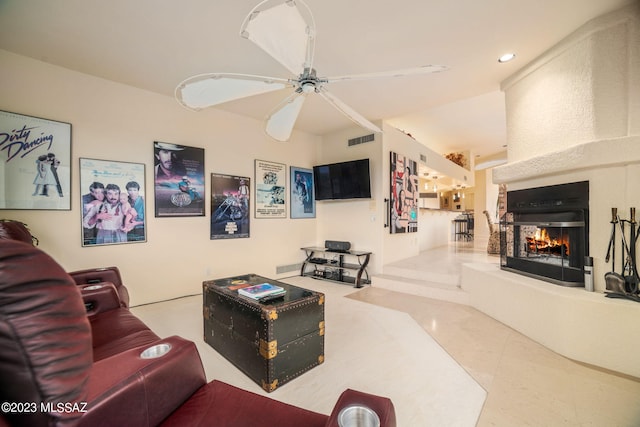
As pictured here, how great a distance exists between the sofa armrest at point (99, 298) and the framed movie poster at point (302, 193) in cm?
351

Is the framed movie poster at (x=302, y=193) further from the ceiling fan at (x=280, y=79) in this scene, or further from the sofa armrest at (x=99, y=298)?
the sofa armrest at (x=99, y=298)

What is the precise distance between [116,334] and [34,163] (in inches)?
100

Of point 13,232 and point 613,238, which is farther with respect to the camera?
point 613,238

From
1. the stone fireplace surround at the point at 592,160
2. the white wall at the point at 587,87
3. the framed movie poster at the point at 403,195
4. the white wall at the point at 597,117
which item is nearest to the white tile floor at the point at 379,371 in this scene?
the stone fireplace surround at the point at 592,160

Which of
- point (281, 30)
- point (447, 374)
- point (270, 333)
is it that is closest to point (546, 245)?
point (447, 374)

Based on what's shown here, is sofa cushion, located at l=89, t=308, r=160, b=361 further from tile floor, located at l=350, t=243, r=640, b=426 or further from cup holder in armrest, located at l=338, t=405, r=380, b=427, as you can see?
tile floor, located at l=350, t=243, r=640, b=426

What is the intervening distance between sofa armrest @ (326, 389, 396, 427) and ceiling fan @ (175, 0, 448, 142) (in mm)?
1689

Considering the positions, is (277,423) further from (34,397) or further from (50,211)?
(50,211)

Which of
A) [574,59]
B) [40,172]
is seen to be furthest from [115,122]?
[574,59]

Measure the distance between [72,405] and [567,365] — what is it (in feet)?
10.6

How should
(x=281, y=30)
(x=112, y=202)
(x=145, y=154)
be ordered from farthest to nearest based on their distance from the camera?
(x=145, y=154), (x=112, y=202), (x=281, y=30)

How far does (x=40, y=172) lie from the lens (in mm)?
2969

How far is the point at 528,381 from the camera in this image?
6.57 ft

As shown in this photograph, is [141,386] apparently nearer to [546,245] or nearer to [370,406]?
[370,406]
